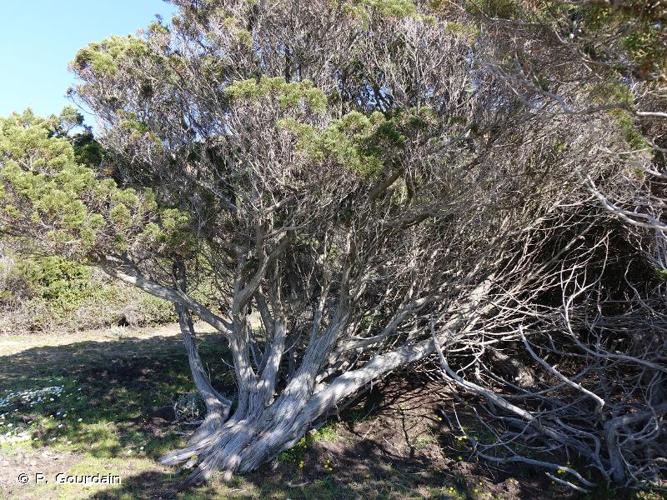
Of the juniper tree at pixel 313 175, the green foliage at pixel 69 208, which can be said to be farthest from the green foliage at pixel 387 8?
the green foliage at pixel 69 208

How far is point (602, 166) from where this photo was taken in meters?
4.95

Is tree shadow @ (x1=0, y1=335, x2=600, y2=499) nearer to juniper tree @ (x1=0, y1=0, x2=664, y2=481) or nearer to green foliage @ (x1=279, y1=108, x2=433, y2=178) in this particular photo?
juniper tree @ (x1=0, y1=0, x2=664, y2=481)

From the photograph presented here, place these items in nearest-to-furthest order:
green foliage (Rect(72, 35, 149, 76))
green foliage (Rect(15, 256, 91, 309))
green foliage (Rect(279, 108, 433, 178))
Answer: green foliage (Rect(279, 108, 433, 178))
green foliage (Rect(72, 35, 149, 76))
green foliage (Rect(15, 256, 91, 309))

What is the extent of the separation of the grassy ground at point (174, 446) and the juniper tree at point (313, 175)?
1.23 ft

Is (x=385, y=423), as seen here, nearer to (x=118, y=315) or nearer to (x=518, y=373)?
(x=518, y=373)

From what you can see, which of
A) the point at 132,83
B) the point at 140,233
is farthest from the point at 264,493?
the point at 132,83

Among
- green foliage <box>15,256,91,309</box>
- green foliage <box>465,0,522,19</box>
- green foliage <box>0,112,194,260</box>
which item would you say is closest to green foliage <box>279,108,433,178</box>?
green foliage <box>465,0,522,19</box>

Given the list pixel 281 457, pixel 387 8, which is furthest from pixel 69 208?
pixel 387 8

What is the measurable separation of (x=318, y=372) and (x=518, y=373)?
266 centimetres

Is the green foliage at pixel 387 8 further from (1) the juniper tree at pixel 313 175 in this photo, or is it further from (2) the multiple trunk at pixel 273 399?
(2) the multiple trunk at pixel 273 399

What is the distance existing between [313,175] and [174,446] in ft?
10.9

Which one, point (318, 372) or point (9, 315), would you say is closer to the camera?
point (318, 372)

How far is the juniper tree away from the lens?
179 inches

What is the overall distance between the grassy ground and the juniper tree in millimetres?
375
